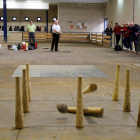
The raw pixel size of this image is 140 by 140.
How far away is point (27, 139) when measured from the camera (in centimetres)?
260

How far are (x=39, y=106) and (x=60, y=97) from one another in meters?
0.60

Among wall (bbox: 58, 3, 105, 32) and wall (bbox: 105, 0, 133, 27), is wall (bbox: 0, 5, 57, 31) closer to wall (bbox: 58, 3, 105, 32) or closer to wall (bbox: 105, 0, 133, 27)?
wall (bbox: 58, 3, 105, 32)

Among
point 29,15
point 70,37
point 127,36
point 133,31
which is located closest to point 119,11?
point 70,37

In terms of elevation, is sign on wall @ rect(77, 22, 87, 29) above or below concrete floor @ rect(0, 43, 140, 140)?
above

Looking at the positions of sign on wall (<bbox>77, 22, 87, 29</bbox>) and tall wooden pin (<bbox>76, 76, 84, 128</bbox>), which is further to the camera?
sign on wall (<bbox>77, 22, 87, 29</bbox>)

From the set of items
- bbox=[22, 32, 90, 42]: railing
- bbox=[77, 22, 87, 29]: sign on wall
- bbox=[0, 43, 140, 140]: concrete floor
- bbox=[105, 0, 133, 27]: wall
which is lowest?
bbox=[0, 43, 140, 140]: concrete floor

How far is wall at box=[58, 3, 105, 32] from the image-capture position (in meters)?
25.3

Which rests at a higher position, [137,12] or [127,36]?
[137,12]

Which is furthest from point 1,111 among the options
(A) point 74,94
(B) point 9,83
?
(B) point 9,83

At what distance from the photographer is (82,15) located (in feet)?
83.9

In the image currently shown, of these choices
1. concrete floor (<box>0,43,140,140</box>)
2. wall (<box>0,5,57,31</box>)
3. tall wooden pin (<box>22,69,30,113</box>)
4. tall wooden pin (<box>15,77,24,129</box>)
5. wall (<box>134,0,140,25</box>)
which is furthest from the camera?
wall (<box>0,5,57,31</box>)

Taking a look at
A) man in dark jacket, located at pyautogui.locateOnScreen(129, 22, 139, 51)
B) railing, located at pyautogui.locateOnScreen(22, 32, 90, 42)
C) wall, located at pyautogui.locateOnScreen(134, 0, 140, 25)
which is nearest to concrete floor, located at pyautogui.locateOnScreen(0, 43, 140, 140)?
man in dark jacket, located at pyautogui.locateOnScreen(129, 22, 139, 51)

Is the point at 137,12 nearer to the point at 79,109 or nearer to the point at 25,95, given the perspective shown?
the point at 25,95

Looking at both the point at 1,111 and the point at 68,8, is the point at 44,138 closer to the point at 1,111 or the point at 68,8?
the point at 1,111
